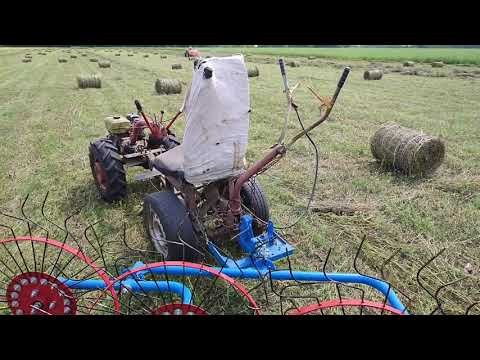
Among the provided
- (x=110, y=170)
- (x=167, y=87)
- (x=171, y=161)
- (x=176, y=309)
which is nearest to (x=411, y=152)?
(x=171, y=161)

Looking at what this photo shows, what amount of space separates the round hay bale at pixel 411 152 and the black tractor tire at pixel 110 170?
445cm

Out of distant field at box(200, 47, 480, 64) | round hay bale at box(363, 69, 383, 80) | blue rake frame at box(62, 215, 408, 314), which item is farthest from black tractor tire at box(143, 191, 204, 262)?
distant field at box(200, 47, 480, 64)

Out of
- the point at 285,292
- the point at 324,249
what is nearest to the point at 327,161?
the point at 324,249

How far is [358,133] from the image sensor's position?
876cm

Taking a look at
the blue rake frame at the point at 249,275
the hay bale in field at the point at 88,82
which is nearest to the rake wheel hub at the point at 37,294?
the blue rake frame at the point at 249,275

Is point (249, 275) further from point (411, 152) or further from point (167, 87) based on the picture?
point (167, 87)

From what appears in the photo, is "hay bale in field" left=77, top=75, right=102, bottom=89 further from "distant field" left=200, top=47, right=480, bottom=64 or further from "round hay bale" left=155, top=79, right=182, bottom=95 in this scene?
"distant field" left=200, top=47, right=480, bottom=64

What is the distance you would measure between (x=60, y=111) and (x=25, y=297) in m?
9.64

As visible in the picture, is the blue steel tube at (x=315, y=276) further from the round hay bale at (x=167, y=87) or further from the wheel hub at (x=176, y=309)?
the round hay bale at (x=167, y=87)

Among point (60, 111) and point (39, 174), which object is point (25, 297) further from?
point (60, 111)

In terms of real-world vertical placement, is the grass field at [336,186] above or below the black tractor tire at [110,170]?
below

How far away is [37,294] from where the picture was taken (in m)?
2.48

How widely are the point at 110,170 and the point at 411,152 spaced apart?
15.4 feet

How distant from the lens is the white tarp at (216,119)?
2.89 metres
